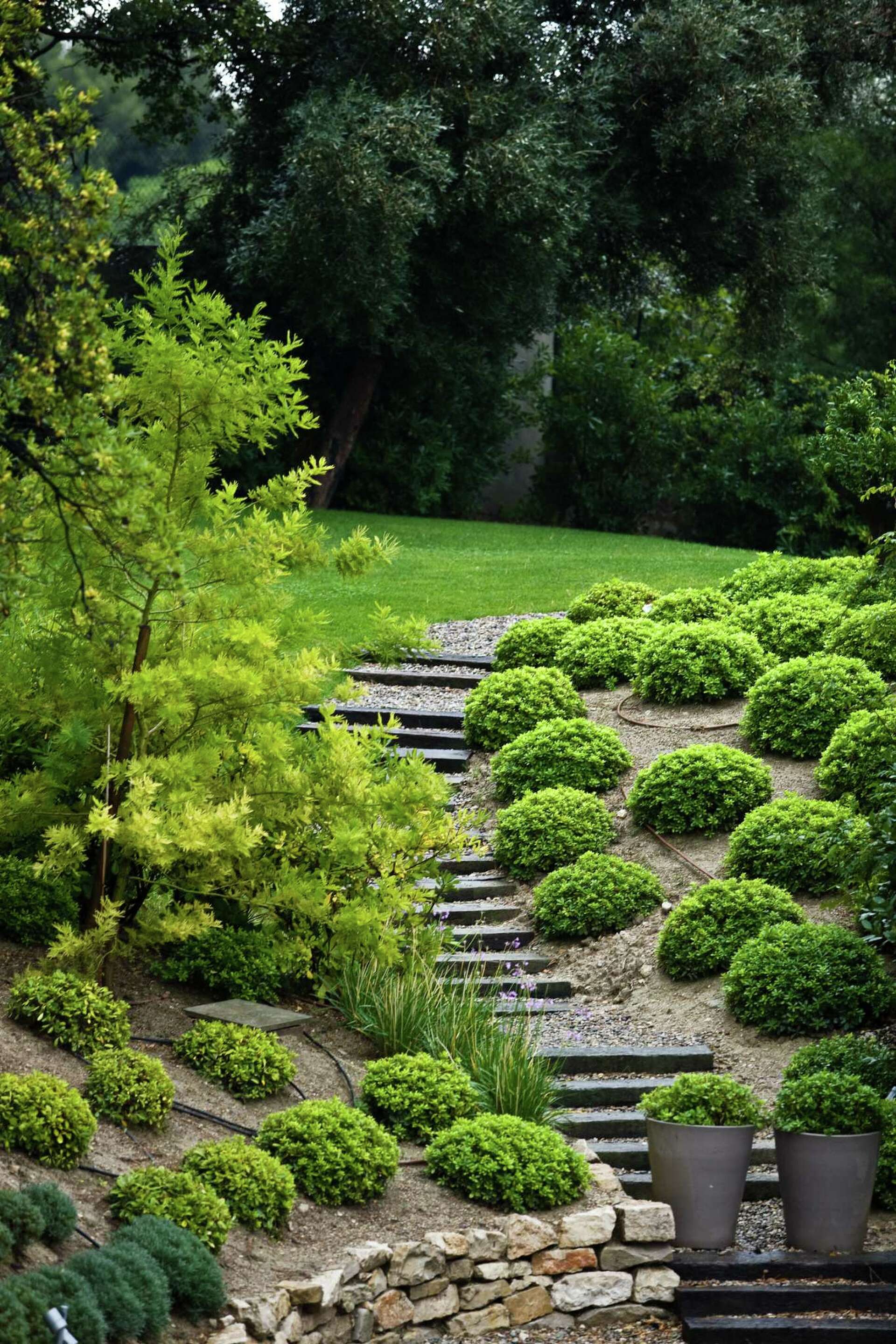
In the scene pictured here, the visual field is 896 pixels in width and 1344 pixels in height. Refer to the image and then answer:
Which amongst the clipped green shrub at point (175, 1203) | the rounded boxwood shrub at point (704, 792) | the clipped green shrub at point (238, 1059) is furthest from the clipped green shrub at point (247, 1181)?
the rounded boxwood shrub at point (704, 792)

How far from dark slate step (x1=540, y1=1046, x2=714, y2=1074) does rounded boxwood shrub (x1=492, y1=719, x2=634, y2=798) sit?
2.48 meters

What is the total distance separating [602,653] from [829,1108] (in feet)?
17.0

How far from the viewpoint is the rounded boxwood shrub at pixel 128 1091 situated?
493 centimetres

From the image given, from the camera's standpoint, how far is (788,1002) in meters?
6.69

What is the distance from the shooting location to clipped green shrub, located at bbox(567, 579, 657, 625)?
11.2 meters

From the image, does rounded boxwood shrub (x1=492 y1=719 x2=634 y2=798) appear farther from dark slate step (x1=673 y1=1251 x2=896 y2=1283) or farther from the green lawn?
dark slate step (x1=673 y1=1251 x2=896 y2=1283)

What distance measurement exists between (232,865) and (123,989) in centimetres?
66

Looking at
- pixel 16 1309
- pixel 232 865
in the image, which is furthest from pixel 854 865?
pixel 16 1309

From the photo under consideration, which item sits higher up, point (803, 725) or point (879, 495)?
point (879, 495)

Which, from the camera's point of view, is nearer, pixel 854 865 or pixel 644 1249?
pixel 644 1249

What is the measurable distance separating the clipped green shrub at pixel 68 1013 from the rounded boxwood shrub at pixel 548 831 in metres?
3.44

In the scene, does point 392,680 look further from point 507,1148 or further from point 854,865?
point 507,1148

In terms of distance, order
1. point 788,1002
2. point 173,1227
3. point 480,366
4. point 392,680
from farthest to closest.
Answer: point 480,366 < point 392,680 < point 788,1002 < point 173,1227

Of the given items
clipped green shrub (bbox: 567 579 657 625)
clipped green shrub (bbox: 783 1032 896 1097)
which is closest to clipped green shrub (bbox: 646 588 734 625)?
clipped green shrub (bbox: 567 579 657 625)
